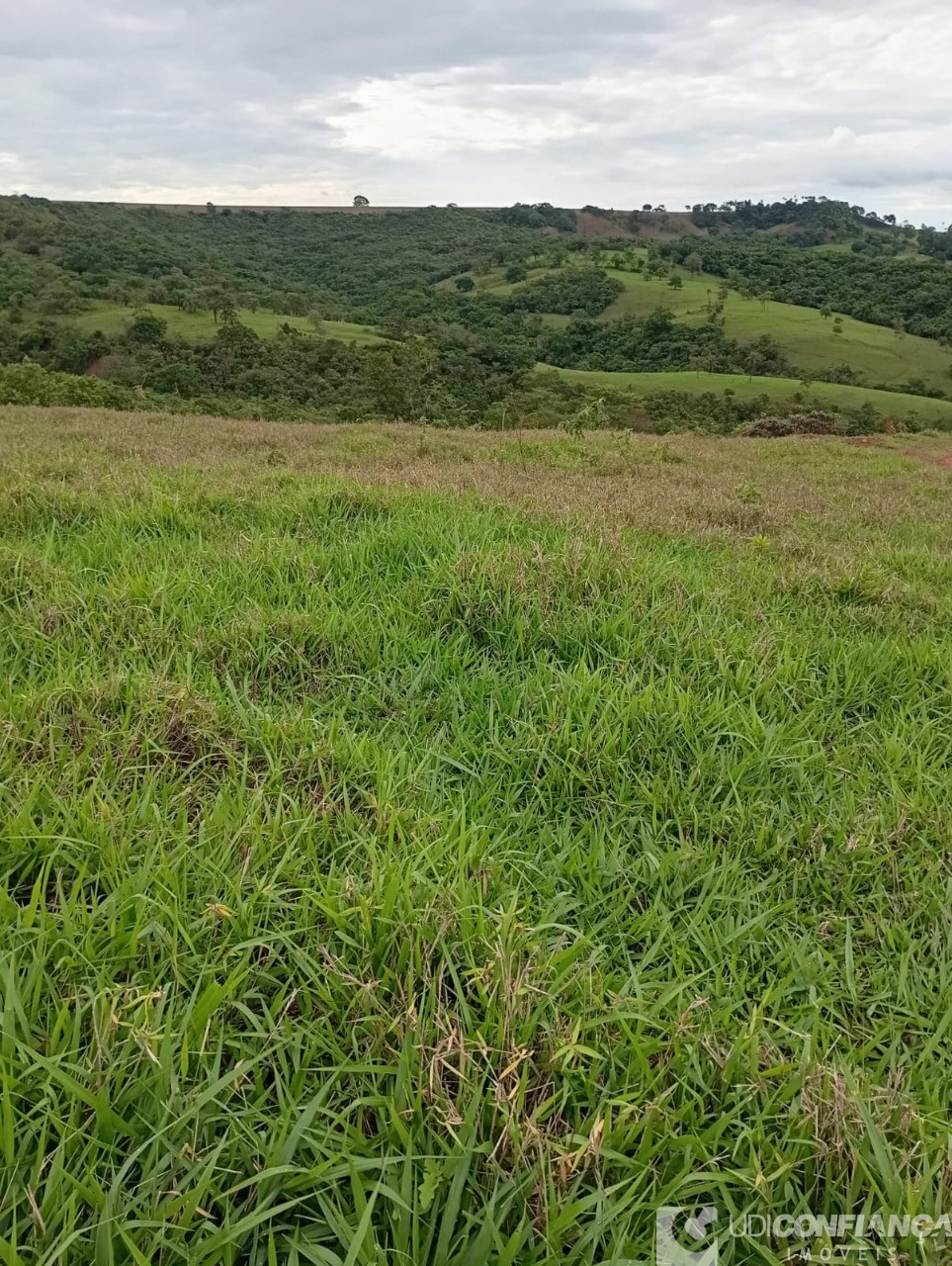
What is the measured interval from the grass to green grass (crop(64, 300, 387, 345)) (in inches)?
2375

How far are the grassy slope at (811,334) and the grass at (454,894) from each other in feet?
262

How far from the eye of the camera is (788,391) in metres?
54.8

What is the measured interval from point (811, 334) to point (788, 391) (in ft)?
95.7

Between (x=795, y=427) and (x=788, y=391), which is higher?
(x=788, y=391)

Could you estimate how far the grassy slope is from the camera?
72062 mm

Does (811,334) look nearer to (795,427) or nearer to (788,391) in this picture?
(788,391)

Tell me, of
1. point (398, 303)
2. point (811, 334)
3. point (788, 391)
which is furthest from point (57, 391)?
point (398, 303)

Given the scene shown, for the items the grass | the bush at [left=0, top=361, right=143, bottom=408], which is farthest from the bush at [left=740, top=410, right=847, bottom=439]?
the grass

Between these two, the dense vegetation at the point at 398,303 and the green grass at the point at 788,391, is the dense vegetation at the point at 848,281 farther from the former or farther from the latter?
the green grass at the point at 788,391

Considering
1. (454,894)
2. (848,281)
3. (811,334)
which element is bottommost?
(454,894)

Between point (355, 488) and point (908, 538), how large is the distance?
17.7 feet

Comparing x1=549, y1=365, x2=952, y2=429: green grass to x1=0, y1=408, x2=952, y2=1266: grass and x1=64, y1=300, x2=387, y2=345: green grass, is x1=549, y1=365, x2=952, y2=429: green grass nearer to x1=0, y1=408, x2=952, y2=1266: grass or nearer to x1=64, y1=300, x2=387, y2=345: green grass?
x1=64, y1=300, x2=387, y2=345: green grass

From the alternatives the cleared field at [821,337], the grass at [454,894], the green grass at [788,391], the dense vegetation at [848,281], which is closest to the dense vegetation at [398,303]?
the dense vegetation at [848,281]

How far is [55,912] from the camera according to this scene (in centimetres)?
188
